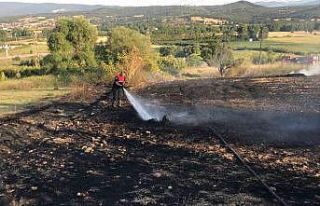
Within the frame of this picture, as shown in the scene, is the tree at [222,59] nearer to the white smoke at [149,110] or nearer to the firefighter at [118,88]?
the white smoke at [149,110]

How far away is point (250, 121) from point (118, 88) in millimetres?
5972

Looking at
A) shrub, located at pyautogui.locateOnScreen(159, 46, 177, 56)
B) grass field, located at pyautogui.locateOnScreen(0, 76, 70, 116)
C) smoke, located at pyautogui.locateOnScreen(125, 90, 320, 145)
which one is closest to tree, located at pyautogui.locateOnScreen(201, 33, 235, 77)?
shrub, located at pyautogui.locateOnScreen(159, 46, 177, 56)

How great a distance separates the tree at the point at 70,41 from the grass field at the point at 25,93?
5.41 m

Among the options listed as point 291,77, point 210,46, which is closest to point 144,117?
point 291,77

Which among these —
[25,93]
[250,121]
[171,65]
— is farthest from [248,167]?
[171,65]

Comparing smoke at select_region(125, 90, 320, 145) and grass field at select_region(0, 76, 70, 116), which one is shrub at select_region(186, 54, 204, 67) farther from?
smoke at select_region(125, 90, 320, 145)

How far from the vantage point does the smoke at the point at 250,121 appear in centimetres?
1511

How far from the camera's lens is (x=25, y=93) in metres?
32.9

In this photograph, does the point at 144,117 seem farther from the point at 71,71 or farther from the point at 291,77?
the point at 71,71

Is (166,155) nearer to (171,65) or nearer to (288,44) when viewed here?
(171,65)

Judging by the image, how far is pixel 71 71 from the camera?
43781 millimetres

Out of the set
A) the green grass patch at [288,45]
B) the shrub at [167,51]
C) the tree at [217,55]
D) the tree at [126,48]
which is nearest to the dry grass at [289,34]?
the green grass patch at [288,45]

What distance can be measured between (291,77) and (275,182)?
81.2 feet

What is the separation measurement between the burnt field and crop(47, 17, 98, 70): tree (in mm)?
24131
